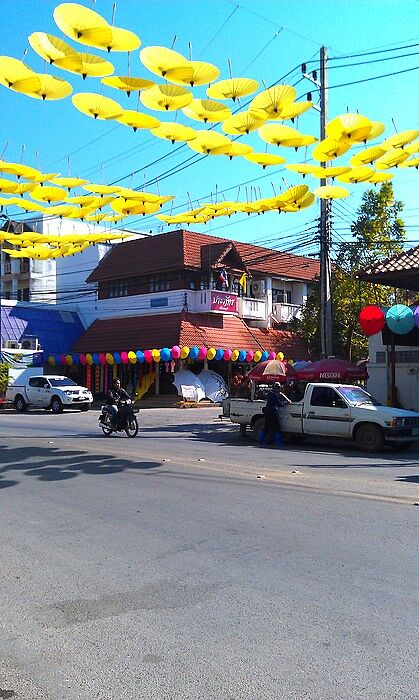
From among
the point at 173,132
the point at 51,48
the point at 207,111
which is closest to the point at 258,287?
the point at 173,132

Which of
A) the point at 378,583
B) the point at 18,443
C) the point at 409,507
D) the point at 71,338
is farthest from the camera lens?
the point at 71,338

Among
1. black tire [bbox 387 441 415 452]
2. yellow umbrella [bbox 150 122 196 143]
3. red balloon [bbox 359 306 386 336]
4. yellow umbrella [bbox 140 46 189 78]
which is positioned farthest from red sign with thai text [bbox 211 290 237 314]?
yellow umbrella [bbox 140 46 189 78]

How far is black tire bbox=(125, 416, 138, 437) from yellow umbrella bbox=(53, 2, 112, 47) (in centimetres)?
1188

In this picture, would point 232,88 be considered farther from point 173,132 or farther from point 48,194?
point 48,194

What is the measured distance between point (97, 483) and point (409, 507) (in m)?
4.92

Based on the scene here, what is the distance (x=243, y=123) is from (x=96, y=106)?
2.33 metres

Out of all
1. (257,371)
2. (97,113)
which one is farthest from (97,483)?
(257,371)

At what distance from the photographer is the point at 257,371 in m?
22.0

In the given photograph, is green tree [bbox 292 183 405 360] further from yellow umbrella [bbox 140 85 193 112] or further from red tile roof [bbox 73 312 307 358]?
yellow umbrella [bbox 140 85 193 112]

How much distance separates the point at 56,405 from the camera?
104 ft

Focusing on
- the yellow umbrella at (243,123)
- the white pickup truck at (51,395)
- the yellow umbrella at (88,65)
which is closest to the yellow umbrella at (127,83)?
the yellow umbrella at (88,65)

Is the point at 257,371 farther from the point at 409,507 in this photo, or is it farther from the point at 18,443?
the point at 409,507

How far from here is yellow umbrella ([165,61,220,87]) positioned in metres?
9.13

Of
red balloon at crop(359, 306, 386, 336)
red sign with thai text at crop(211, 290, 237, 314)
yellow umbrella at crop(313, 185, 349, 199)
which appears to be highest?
red sign with thai text at crop(211, 290, 237, 314)
